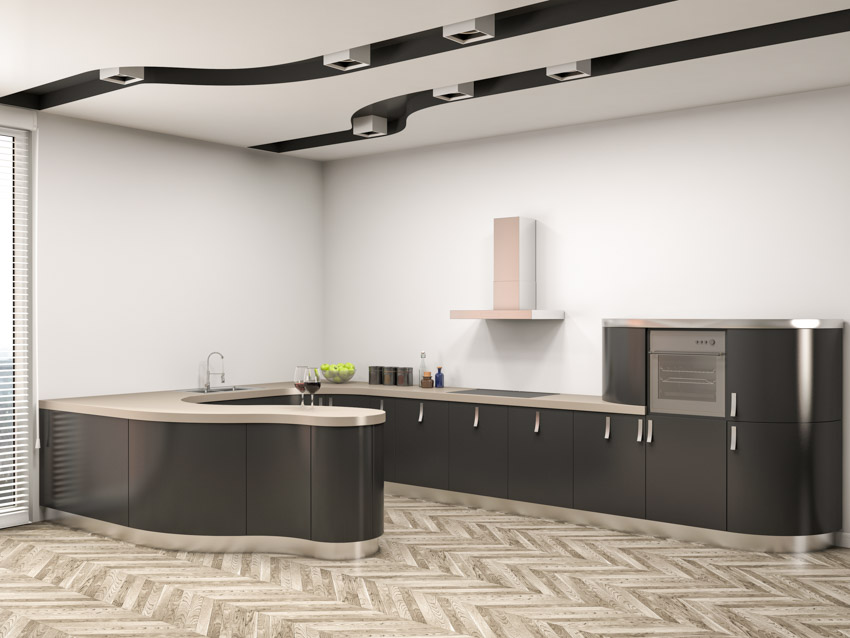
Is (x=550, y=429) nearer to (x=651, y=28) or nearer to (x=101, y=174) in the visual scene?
(x=651, y=28)

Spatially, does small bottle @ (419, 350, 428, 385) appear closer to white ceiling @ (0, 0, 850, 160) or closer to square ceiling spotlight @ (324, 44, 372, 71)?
white ceiling @ (0, 0, 850, 160)

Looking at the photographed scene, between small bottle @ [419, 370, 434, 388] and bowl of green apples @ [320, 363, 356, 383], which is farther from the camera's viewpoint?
bowl of green apples @ [320, 363, 356, 383]

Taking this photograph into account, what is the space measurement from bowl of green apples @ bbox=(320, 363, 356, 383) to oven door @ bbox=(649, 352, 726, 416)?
282 cm

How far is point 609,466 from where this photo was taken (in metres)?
5.62

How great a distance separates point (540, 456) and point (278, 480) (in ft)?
6.20

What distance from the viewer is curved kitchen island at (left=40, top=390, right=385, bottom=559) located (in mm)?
4859

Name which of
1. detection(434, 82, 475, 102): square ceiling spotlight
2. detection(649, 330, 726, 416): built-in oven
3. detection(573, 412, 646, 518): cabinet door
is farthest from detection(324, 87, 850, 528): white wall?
detection(434, 82, 475, 102): square ceiling spotlight

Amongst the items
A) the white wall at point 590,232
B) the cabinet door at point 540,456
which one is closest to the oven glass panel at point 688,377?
the white wall at point 590,232

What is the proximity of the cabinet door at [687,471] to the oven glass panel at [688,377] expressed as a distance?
0.47 feet

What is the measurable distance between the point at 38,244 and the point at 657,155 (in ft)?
13.9

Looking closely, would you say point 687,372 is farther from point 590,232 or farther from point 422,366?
point 422,366

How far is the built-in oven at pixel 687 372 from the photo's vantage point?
5.19m

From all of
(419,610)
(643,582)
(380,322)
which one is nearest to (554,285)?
(380,322)

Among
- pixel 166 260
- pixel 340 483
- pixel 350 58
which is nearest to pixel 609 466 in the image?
pixel 340 483
